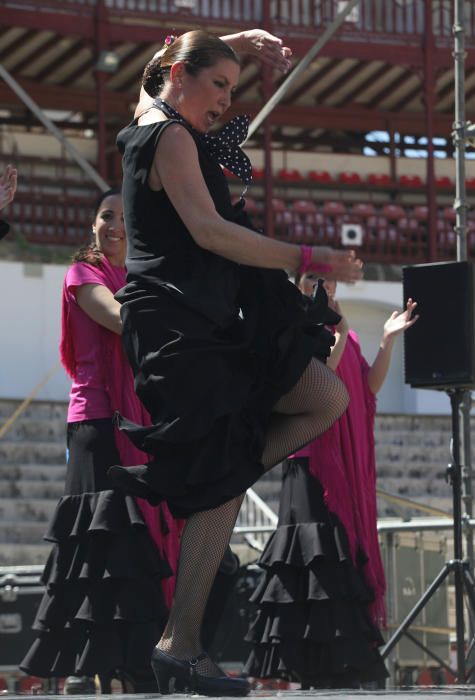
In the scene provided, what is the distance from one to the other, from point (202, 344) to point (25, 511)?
367 inches

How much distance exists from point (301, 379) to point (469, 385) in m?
2.38

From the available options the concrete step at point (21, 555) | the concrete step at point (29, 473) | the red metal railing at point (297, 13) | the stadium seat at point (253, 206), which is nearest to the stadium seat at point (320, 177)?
the stadium seat at point (253, 206)

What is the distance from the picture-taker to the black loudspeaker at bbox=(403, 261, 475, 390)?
5.71 metres

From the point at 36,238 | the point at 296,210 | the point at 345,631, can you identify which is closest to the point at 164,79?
the point at 345,631

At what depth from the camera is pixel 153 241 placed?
3.47 meters

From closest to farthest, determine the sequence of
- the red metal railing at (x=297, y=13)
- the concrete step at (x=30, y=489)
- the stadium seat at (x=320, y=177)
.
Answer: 1. the concrete step at (x=30, y=489)
2. the red metal railing at (x=297, y=13)
3. the stadium seat at (x=320, y=177)

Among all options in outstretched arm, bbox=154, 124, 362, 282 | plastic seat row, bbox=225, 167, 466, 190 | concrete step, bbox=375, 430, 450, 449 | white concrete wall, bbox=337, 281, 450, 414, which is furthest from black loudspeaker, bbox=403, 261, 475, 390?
plastic seat row, bbox=225, 167, 466, 190

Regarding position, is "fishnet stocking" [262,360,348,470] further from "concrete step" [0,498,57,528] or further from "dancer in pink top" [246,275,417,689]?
"concrete step" [0,498,57,528]

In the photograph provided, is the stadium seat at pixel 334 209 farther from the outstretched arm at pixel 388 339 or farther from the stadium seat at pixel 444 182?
the outstretched arm at pixel 388 339

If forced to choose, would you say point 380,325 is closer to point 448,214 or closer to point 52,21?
point 448,214

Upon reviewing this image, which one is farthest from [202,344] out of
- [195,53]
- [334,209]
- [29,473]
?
[334,209]

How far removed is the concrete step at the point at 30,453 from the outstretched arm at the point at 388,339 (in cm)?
811

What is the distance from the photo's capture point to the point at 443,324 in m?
5.79

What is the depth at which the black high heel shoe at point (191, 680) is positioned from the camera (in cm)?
330
